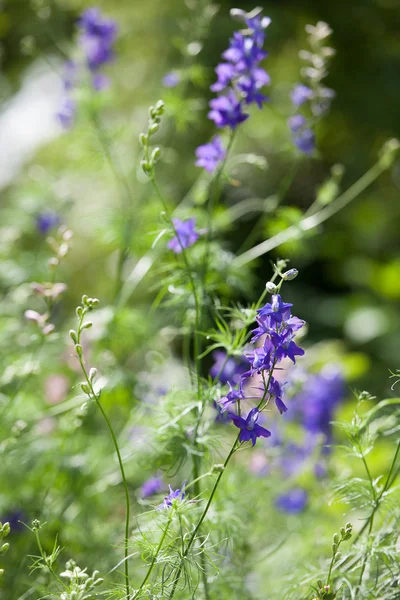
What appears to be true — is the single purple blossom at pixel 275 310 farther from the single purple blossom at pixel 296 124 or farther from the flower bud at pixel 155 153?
the single purple blossom at pixel 296 124

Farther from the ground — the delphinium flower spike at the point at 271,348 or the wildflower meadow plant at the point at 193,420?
the delphinium flower spike at the point at 271,348

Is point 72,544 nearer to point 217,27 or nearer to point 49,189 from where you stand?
point 49,189

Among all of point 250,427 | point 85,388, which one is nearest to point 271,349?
point 250,427

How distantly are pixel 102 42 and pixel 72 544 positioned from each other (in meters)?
1.43

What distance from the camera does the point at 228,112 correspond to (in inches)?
56.9

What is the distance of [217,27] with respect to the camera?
3730 millimetres

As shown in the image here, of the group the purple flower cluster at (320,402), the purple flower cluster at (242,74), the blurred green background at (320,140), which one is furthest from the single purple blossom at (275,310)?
the blurred green background at (320,140)

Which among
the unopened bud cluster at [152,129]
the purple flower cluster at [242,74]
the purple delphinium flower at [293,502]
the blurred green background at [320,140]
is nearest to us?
the unopened bud cluster at [152,129]

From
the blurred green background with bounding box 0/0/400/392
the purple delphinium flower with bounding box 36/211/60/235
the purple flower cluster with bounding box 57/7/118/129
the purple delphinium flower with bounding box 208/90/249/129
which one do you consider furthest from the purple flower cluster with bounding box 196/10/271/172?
the blurred green background with bounding box 0/0/400/392

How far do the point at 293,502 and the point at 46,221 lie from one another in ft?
3.75

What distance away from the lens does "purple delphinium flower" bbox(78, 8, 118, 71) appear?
2.10 meters

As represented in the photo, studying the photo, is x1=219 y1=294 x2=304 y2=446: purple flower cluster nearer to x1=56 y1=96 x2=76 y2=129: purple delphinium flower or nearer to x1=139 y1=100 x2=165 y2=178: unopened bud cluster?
x1=139 y1=100 x2=165 y2=178: unopened bud cluster

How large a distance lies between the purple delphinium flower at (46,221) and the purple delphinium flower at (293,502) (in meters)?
1.10

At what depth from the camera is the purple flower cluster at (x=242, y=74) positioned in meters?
1.41
